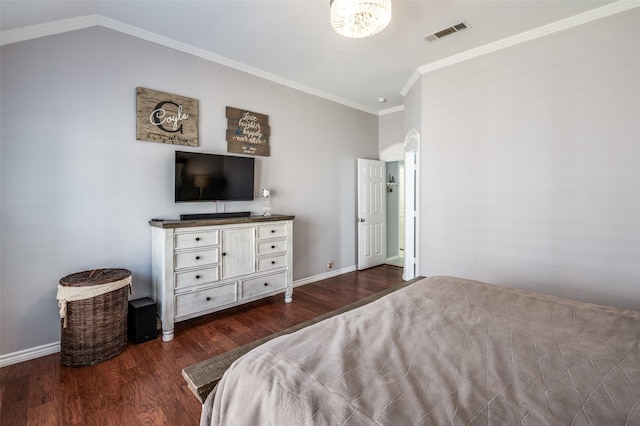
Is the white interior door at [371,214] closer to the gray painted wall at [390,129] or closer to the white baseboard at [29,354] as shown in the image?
the gray painted wall at [390,129]

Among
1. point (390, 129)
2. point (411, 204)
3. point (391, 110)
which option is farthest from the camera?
point (390, 129)

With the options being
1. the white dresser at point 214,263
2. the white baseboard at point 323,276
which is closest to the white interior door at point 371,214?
the white baseboard at point 323,276

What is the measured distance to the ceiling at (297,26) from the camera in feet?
7.88

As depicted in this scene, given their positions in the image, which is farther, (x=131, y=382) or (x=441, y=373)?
(x=131, y=382)

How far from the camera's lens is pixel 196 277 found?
2.83m

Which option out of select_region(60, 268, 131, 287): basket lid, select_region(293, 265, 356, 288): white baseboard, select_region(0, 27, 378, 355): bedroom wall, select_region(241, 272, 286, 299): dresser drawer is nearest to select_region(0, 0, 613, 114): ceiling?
select_region(0, 27, 378, 355): bedroom wall

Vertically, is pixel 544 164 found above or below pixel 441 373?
above

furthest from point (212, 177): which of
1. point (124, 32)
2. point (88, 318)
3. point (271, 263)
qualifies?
point (88, 318)

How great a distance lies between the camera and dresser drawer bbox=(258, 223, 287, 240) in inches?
131

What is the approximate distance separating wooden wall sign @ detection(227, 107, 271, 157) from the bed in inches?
108

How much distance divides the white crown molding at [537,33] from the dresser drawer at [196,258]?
10.9 ft

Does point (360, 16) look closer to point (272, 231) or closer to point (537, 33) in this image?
point (537, 33)

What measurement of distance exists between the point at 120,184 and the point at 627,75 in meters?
4.60

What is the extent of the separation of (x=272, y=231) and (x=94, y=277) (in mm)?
1688
